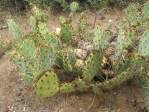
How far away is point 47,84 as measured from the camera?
3.52 meters

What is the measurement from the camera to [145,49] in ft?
12.3

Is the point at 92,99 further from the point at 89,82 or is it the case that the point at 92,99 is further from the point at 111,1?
the point at 111,1

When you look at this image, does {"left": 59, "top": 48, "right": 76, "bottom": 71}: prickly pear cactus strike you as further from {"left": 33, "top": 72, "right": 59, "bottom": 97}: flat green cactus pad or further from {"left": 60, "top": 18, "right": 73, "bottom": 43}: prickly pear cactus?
{"left": 33, "top": 72, "right": 59, "bottom": 97}: flat green cactus pad

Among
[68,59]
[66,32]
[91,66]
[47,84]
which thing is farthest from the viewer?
[66,32]

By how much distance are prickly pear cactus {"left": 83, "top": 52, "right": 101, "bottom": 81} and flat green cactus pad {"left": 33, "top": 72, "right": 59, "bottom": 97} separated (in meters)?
0.31

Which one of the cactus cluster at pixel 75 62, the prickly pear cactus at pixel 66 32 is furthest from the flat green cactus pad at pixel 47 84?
the prickly pear cactus at pixel 66 32

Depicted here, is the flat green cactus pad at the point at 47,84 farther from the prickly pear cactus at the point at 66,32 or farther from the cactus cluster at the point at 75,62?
the prickly pear cactus at the point at 66,32

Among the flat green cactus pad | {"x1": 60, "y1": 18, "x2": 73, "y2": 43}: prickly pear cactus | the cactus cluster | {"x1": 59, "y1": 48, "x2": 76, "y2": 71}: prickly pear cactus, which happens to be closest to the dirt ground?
the cactus cluster

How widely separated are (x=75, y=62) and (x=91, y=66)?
1.21 feet

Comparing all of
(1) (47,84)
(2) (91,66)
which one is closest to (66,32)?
(2) (91,66)

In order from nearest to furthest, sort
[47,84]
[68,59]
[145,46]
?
[47,84] < [145,46] < [68,59]

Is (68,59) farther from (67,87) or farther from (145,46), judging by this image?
(145,46)

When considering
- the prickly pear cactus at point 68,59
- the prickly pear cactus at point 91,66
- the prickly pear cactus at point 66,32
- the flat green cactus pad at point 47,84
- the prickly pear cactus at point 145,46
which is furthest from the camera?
the prickly pear cactus at point 66,32

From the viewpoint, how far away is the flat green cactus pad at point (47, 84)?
3.46 m
